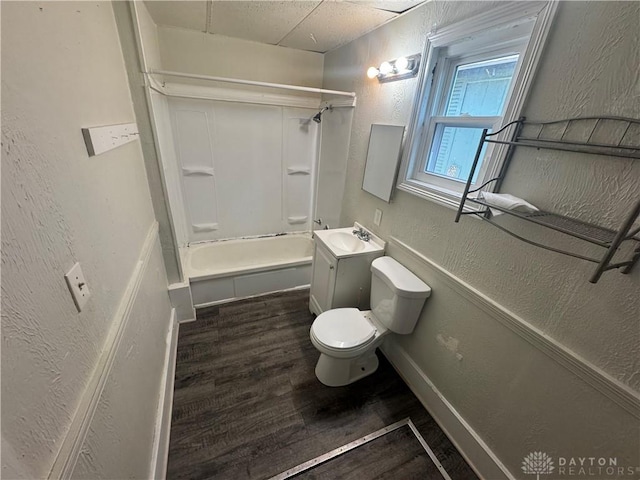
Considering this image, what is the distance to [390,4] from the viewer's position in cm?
144

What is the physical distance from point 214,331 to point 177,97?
2027 mm

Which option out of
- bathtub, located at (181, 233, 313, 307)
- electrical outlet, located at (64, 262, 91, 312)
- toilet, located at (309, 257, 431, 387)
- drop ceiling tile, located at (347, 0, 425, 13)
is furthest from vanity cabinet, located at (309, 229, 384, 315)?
drop ceiling tile, located at (347, 0, 425, 13)

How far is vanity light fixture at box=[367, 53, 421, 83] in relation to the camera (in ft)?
4.88

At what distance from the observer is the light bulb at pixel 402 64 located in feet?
4.96

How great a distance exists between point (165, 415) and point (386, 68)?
7.80 feet

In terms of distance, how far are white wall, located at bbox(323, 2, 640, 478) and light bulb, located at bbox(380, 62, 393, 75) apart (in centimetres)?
11

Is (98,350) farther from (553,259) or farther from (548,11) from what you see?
(548,11)

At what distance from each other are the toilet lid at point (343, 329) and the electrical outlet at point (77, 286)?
1.17 metres

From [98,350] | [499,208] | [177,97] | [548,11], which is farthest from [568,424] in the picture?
[177,97]

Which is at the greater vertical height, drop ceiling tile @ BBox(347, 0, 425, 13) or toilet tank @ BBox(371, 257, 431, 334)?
drop ceiling tile @ BBox(347, 0, 425, 13)

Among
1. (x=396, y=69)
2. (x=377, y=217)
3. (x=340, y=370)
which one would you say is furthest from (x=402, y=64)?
(x=340, y=370)

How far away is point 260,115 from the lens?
2562 mm

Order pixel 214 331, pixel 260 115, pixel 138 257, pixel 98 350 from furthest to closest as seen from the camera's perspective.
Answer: pixel 260 115 → pixel 214 331 → pixel 138 257 → pixel 98 350

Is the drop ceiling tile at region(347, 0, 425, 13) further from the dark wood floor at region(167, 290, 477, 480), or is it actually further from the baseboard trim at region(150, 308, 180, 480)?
the baseboard trim at region(150, 308, 180, 480)
